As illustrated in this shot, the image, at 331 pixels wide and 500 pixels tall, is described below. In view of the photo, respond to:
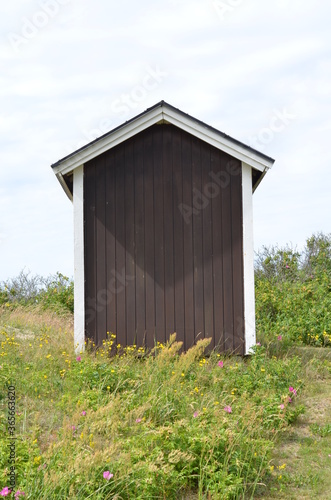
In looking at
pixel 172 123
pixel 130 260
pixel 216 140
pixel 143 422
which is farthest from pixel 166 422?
pixel 172 123

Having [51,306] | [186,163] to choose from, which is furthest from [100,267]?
[51,306]

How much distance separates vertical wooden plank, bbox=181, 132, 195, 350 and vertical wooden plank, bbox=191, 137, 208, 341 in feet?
0.17

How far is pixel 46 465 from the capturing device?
15.4 feet

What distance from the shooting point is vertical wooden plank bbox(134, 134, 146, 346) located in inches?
380

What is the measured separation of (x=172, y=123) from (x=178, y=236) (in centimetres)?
198

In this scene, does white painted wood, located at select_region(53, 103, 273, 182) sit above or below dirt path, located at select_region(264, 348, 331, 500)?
above

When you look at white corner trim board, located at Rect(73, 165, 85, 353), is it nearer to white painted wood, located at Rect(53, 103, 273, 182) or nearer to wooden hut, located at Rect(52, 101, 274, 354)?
wooden hut, located at Rect(52, 101, 274, 354)

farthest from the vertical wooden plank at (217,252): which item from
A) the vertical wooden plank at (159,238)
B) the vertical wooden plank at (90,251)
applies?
the vertical wooden plank at (90,251)

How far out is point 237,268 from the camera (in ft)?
31.6

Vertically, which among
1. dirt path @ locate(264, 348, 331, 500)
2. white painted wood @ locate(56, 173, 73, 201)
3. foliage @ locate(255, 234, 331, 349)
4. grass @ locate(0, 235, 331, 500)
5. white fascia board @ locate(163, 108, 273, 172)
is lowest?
dirt path @ locate(264, 348, 331, 500)

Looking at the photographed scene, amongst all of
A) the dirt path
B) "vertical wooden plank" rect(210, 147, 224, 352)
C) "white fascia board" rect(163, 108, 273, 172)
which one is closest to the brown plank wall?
"vertical wooden plank" rect(210, 147, 224, 352)

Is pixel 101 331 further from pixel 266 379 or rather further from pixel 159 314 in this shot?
pixel 266 379

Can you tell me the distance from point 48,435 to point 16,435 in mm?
314

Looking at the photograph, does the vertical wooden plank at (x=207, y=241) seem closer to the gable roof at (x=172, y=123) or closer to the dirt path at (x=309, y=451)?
the gable roof at (x=172, y=123)
